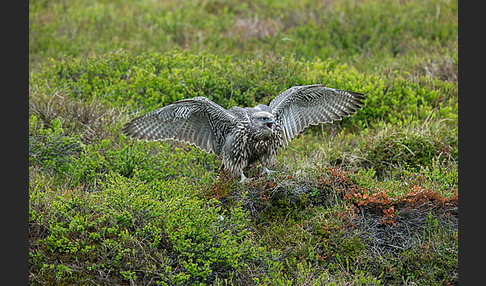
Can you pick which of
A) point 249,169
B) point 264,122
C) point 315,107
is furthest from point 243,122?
point 315,107

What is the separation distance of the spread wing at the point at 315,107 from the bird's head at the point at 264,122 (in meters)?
0.80

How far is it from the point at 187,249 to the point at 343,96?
311 centimetres

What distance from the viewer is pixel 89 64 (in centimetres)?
1033

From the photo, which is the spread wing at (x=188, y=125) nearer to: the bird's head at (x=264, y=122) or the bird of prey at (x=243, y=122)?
the bird of prey at (x=243, y=122)

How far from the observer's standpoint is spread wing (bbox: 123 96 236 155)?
7.17 metres

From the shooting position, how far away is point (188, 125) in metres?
7.41

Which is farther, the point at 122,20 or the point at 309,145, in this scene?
the point at 122,20

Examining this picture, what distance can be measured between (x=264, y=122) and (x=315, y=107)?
142cm

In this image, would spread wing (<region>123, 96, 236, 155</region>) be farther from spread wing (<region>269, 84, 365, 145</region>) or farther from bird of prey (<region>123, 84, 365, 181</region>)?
spread wing (<region>269, 84, 365, 145</region>)

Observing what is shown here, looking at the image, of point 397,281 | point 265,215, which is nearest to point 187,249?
point 265,215

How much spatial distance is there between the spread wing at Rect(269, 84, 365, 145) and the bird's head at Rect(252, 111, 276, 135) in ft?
2.63

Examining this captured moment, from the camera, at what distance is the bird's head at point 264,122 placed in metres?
6.68

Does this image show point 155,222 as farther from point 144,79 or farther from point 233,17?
point 233,17

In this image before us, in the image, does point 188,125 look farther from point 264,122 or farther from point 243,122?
point 264,122
